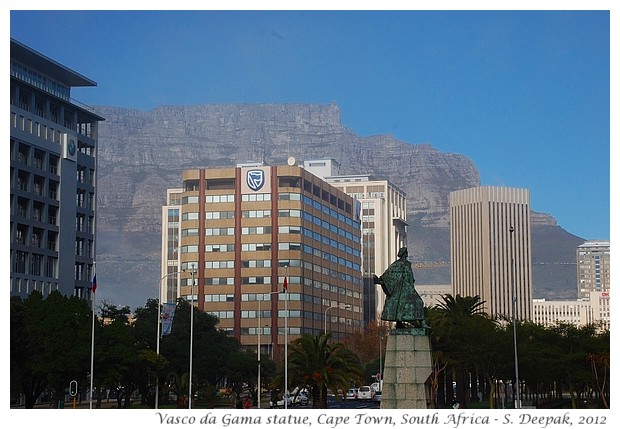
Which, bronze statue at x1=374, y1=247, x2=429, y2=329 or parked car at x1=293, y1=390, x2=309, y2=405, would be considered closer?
bronze statue at x1=374, y1=247, x2=429, y2=329

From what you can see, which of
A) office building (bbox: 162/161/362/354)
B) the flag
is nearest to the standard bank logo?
office building (bbox: 162/161/362/354)

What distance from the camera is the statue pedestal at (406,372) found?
4731cm

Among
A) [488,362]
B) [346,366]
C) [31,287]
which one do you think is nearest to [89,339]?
[346,366]

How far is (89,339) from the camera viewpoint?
72500 millimetres

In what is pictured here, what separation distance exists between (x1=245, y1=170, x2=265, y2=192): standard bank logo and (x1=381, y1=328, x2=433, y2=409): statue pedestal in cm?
12724

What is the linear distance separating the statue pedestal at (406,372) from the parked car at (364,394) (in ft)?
200

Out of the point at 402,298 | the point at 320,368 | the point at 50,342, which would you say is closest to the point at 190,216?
the point at 320,368

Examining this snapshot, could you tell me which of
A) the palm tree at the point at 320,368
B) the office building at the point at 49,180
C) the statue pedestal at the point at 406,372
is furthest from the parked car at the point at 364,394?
the statue pedestal at the point at 406,372

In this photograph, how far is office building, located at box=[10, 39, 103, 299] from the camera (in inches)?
4487

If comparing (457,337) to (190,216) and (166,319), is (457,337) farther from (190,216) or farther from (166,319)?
(190,216)

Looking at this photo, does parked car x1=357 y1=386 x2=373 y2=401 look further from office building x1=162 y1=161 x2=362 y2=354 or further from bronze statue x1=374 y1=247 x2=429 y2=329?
office building x1=162 y1=161 x2=362 y2=354

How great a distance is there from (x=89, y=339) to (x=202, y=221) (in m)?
103

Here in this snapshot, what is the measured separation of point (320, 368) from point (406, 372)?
26.7 meters

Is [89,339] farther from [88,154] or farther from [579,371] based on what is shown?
[88,154]
